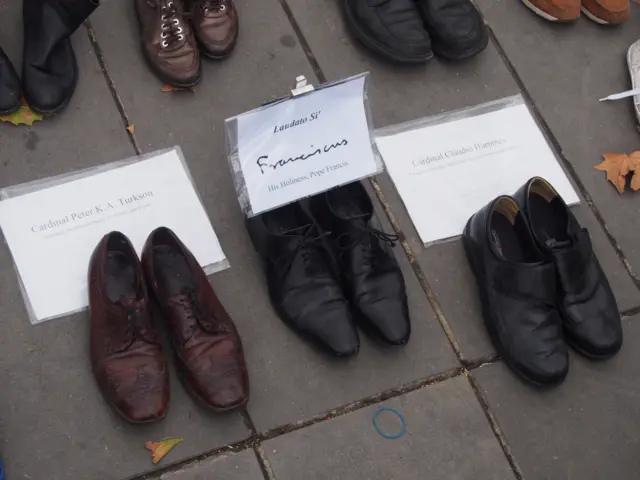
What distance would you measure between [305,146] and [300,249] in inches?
10.4

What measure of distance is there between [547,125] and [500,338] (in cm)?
68

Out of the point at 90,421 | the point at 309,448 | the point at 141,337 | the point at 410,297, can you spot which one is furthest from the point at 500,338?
the point at 90,421

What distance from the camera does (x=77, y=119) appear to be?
1.73 metres

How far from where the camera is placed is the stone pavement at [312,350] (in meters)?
1.47

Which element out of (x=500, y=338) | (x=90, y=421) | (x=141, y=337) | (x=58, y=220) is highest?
(x=58, y=220)

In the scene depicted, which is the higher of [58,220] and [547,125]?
[58,220]

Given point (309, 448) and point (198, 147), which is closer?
point (309, 448)

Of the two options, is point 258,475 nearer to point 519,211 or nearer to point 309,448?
point 309,448

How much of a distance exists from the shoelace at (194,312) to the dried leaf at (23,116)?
0.60 meters

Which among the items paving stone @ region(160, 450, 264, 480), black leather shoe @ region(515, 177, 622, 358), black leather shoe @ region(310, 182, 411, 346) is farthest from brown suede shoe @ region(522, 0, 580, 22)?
paving stone @ region(160, 450, 264, 480)

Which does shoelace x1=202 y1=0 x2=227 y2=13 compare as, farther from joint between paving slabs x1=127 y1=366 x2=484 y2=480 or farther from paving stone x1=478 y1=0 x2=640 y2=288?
joint between paving slabs x1=127 y1=366 x2=484 y2=480

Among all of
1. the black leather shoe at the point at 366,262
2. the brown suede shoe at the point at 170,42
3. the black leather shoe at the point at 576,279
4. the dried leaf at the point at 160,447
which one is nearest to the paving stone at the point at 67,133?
the brown suede shoe at the point at 170,42

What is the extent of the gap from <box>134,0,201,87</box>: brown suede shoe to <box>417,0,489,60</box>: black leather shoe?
2.07 feet
